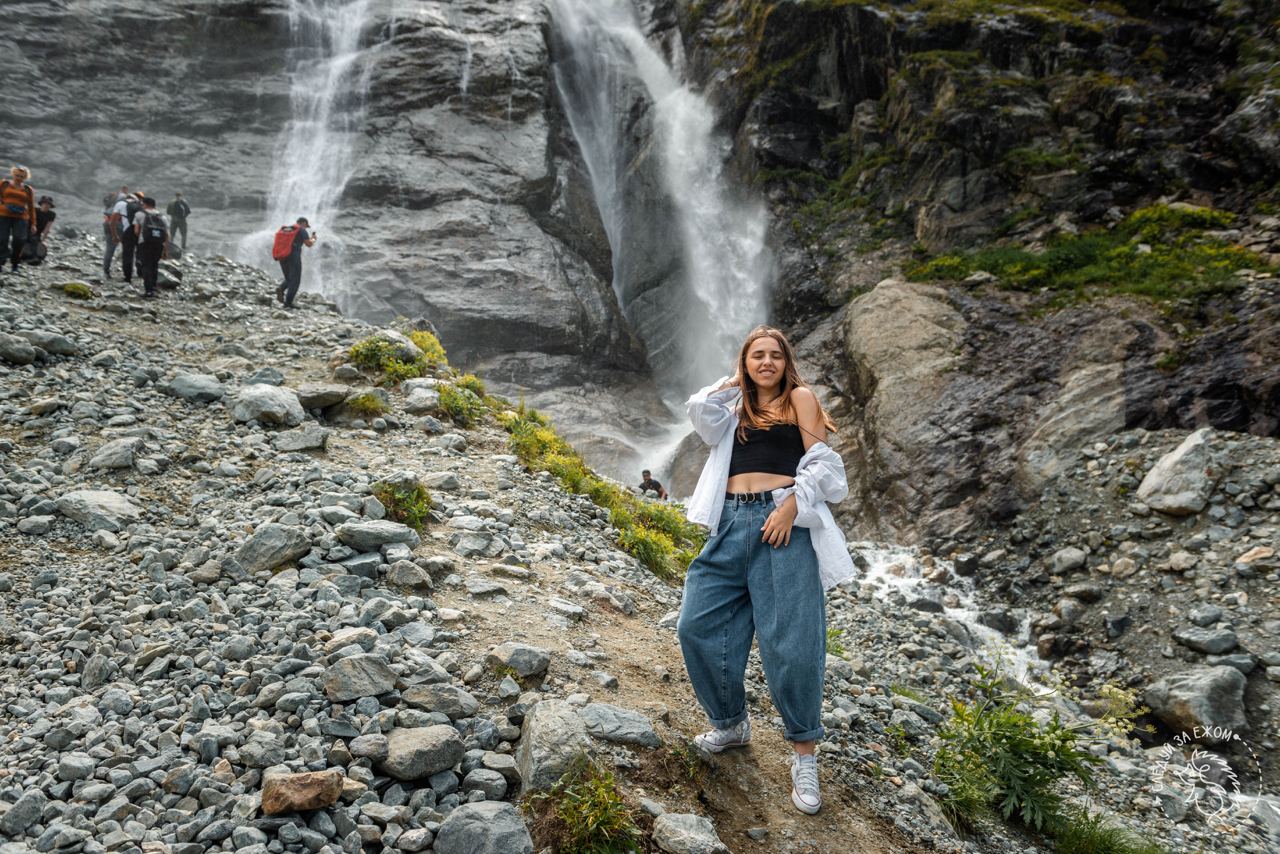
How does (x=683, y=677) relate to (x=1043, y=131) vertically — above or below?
below

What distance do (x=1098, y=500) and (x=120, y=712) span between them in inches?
528

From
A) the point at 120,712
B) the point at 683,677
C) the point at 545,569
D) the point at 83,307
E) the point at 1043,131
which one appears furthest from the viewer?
the point at 1043,131

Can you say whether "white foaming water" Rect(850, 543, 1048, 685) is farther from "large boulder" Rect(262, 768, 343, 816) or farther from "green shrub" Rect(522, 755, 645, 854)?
"large boulder" Rect(262, 768, 343, 816)

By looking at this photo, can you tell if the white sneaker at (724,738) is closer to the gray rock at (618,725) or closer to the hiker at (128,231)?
the gray rock at (618,725)

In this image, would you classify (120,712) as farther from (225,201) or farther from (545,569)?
(225,201)

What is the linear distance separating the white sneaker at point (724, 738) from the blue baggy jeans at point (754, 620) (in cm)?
6

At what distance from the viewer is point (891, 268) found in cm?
2048

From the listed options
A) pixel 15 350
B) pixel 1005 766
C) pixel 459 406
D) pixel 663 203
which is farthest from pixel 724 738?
pixel 663 203

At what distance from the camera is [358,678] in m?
3.96

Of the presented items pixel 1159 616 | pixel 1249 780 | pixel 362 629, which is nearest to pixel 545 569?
pixel 362 629

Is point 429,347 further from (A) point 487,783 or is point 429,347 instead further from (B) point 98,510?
(A) point 487,783

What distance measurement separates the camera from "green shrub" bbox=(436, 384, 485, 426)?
1035cm

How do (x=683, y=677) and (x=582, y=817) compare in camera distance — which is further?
(x=683, y=677)

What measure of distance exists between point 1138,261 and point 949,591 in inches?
357
